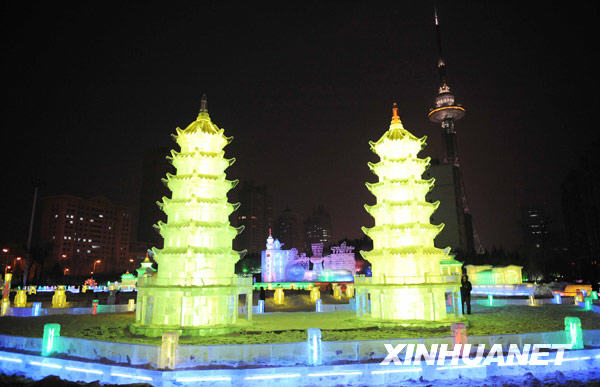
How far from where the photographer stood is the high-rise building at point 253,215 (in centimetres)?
14900

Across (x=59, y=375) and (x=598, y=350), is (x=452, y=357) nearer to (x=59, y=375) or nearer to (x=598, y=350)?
(x=598, y=350)

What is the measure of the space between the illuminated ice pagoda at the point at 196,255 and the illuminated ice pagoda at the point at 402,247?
23.8 ft

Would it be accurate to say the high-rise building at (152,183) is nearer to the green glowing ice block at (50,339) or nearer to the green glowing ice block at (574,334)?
the green glowing ice block at (50,339)

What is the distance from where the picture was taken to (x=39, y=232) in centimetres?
10338

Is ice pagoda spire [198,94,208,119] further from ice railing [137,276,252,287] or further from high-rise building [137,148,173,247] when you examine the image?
high-rise building [137,148,173,247]

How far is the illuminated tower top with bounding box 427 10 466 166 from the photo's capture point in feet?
388

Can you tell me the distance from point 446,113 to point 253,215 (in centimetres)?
8015

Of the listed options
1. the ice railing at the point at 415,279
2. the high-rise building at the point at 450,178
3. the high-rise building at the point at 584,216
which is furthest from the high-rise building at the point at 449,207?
the ice railing at the point at 415,279

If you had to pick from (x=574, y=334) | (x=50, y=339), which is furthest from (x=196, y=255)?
(x=574, y=334)

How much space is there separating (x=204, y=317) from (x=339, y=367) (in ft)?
29.7

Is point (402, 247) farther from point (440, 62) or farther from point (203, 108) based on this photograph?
point (440, 62)

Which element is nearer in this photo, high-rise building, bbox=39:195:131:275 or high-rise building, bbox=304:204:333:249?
high-rise building, bbox=39:195:131:275

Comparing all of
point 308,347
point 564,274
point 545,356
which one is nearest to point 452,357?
point 545,356

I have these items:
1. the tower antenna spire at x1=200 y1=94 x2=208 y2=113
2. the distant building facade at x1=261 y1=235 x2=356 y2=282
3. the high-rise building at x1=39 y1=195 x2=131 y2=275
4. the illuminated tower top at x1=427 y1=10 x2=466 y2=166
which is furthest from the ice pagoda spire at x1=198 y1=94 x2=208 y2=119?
the illuminated tower top at x1=427 y1=10 x2=466 y2=166
